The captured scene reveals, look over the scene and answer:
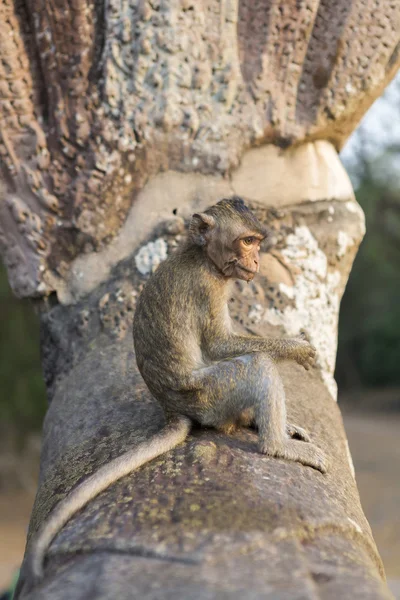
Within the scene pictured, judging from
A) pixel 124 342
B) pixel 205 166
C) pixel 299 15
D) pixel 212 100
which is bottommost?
pixel 124 342

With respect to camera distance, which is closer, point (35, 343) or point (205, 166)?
point (205, 166)

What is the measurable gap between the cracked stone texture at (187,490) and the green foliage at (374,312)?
1278 centimetres

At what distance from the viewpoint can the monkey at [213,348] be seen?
7.38 ft

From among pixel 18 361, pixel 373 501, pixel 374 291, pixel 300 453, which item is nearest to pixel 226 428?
pixel 300 453

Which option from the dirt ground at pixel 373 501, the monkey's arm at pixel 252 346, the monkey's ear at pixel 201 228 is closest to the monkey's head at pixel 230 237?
the monkey's ear at pixel 201 228

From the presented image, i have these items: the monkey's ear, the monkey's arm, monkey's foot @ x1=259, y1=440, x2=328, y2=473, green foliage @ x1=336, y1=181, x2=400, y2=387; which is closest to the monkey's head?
the monkey's ear

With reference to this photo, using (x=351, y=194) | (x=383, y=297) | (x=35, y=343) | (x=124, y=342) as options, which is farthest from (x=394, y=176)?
(x=124, y=342)

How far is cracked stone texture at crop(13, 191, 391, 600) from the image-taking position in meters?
1.62

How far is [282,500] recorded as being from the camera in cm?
190

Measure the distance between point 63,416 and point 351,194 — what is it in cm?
161

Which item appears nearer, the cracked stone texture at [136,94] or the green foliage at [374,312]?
the cracked stone texture at [136,94]

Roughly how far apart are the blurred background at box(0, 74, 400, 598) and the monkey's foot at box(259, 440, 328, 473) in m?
5.14

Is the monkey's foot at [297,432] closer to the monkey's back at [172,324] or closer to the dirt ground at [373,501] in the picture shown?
the monkey's back at [172,324]

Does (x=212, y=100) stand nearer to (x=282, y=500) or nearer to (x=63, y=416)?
(x=63, y=416)
